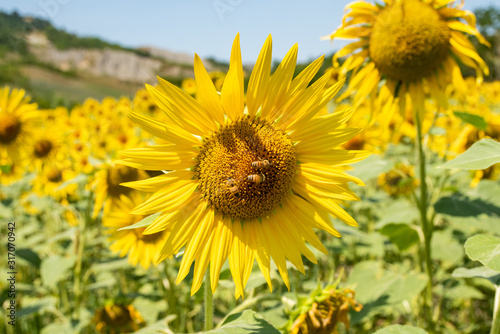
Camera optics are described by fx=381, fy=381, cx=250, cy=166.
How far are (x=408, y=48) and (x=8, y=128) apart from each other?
430cm

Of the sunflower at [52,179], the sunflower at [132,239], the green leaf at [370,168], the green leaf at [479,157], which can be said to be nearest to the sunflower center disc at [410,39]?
the green leaf at [370,168]

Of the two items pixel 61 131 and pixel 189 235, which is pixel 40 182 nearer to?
pixel 61 131

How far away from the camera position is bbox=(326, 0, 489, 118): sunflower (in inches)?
99.0

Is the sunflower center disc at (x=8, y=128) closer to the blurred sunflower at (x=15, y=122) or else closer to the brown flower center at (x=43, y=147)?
the blurred sunflower at (x=15, y=122)

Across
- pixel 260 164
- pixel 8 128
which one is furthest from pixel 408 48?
pixel 8 128

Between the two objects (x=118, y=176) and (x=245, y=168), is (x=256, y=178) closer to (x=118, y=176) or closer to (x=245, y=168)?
(x=245, y=168)

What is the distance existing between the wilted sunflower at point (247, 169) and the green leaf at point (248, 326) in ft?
0.38

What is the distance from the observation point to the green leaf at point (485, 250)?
1286 millimetres

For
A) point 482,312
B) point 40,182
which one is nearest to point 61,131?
point 40,182

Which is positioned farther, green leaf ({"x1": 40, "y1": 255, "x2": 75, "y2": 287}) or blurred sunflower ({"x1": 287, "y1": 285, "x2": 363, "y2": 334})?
green leaf ({"x1": 40, "y1": 255, "x2": 75, "y2": 287})

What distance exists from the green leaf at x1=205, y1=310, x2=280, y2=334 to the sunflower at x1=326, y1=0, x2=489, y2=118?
164 centimetres

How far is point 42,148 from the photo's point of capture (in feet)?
16.8

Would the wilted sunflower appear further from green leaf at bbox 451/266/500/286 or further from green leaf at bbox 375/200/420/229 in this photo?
green leaf at bbox 375/200/420/229

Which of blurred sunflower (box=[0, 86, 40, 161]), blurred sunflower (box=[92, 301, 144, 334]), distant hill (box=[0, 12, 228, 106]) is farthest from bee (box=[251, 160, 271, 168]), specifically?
distant hill (box=[0, 12, 228, 106])
